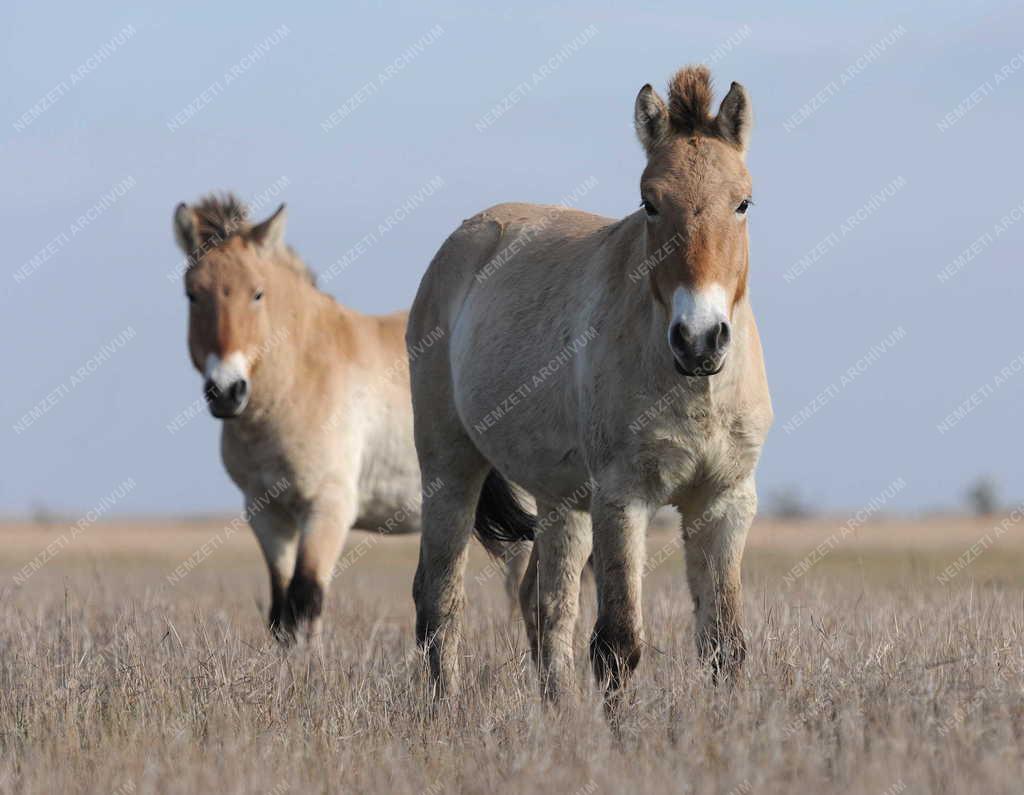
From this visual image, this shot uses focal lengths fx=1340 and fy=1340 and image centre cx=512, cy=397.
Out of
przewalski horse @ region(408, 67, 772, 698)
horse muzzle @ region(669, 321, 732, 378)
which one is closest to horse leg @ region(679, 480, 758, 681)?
przewalski horse @ region(408, 67, 772, 698)

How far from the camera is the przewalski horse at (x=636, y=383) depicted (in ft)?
16.9

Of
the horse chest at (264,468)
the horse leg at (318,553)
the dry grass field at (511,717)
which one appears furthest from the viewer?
the horse chest at (264,468)

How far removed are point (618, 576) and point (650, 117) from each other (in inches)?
74.5

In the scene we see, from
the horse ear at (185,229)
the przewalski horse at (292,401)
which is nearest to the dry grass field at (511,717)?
the przewalski horse at (292,401)

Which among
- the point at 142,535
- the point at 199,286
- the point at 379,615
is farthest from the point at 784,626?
the point at 142,535

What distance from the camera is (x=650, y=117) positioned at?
5547 mm

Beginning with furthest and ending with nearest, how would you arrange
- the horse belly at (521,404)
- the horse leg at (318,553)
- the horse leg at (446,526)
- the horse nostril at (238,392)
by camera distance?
the horse leg at (318,553), the horse nostril at (238,392), the horse leg at (446,526), the horse belly at (521,404)

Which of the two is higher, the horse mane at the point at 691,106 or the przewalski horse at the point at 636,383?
the horse mane at the point at 691,106

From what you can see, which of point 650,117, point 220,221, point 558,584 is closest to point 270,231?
point 220,221

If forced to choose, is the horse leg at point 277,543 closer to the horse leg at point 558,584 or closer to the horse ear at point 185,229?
the horse ear at point 185,229

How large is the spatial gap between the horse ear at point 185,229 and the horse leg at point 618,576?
553 cm

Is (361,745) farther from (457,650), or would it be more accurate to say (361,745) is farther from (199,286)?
(199,286)

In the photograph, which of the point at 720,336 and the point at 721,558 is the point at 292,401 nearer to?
the point at 721,558

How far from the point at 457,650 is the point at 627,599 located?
74.7 inches
